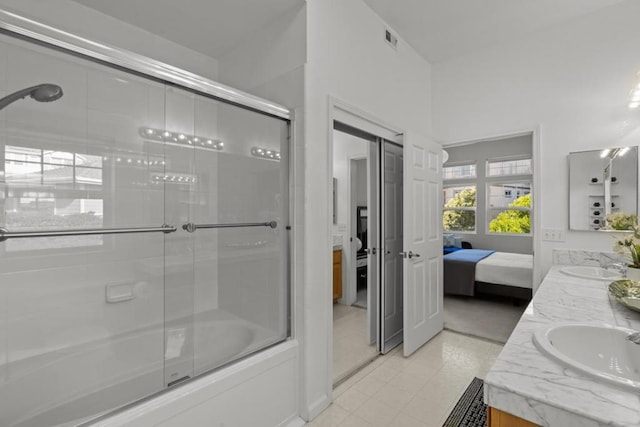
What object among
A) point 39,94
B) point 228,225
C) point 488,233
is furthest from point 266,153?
point 488,233

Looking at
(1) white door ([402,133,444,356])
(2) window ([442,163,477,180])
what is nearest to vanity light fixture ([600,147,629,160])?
(1) white door ([402,133,444,356])

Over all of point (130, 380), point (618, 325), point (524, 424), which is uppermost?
point (618, 325)

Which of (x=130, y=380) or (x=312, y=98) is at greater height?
(x=312, y=98)

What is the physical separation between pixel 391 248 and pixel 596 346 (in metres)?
1.97

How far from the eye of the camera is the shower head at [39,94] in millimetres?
1406

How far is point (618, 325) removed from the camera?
1.28 meters

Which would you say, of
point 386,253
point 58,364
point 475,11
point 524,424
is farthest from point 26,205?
point 475,11

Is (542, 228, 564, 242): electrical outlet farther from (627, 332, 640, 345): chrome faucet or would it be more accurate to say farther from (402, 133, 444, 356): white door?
(627, 332, 640, 345): chrome faucet

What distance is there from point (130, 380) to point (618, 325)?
240 cm

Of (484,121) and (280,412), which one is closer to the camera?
(280,412)

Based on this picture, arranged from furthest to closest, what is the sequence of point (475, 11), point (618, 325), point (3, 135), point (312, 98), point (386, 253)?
point (386, 253) → point (475, 11) → point (312, 98) → point (3, 135) → point (618, 325)

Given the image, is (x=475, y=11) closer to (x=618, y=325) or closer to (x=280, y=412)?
(x=618, y=325)

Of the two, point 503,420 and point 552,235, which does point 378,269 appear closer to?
point 552,235

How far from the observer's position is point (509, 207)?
6188 millimetres
